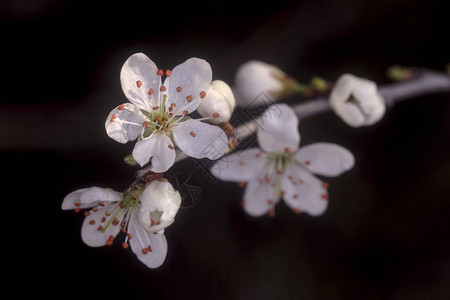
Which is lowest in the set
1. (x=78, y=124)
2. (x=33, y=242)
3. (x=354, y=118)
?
(x=33, y=242)

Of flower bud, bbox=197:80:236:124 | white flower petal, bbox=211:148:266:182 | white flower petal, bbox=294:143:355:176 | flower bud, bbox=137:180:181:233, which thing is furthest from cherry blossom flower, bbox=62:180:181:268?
white flower petal, bbox=294:143:355:176

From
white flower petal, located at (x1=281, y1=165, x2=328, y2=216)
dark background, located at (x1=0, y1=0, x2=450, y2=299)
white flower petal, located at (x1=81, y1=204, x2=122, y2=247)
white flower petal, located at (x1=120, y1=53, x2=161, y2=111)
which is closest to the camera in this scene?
white flower petal, located at (x1=120, y1=53, x2=161, y2=111)

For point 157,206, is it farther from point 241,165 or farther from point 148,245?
point 241,165

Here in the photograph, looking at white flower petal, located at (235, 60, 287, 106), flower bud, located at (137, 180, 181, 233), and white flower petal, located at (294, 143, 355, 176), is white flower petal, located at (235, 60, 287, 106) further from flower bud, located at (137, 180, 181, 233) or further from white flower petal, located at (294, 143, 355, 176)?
flower bud, located at (137, 180, 181, 233)

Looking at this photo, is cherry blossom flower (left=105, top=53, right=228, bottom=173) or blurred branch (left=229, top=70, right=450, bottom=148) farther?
blurred branch (left=229, top=70, right=450, bottom=148)

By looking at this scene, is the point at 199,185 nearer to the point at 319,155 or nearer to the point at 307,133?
the point at 319,155

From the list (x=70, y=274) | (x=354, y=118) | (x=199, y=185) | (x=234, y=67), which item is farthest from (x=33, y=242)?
(x=354, y=118)
